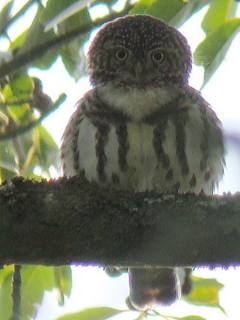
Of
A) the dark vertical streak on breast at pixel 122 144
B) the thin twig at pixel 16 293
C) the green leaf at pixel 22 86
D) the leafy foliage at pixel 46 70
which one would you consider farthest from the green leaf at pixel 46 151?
the thin twig at pixel 16 293

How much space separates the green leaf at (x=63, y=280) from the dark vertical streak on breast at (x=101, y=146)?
58 cm

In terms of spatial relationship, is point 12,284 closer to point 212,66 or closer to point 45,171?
point 45,171

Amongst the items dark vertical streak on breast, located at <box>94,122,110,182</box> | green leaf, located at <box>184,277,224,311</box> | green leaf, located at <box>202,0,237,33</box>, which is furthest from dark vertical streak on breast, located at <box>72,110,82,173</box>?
green leaf, located at <box>202,0,237,33</box>

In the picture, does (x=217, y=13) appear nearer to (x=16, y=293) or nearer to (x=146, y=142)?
(x=146, y=142)

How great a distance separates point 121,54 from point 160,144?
848 mm

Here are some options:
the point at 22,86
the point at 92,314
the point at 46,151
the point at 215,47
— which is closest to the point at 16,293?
the point at 92,314

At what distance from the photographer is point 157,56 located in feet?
11.6

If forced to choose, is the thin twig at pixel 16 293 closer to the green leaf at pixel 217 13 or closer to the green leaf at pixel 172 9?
the green leaf at pixel 172 9

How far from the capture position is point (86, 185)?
2059 mm

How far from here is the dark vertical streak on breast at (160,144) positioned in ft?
9.29

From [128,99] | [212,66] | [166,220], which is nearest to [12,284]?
[166,220]

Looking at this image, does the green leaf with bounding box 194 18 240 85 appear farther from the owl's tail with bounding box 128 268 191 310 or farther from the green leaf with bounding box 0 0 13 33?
the owl's tail with bounding box 128 268 191 310

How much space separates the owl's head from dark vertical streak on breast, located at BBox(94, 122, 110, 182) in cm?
51

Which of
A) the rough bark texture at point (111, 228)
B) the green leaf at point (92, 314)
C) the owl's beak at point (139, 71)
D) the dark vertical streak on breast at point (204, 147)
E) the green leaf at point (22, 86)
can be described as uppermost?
the owl's beak at point (139, 71)
